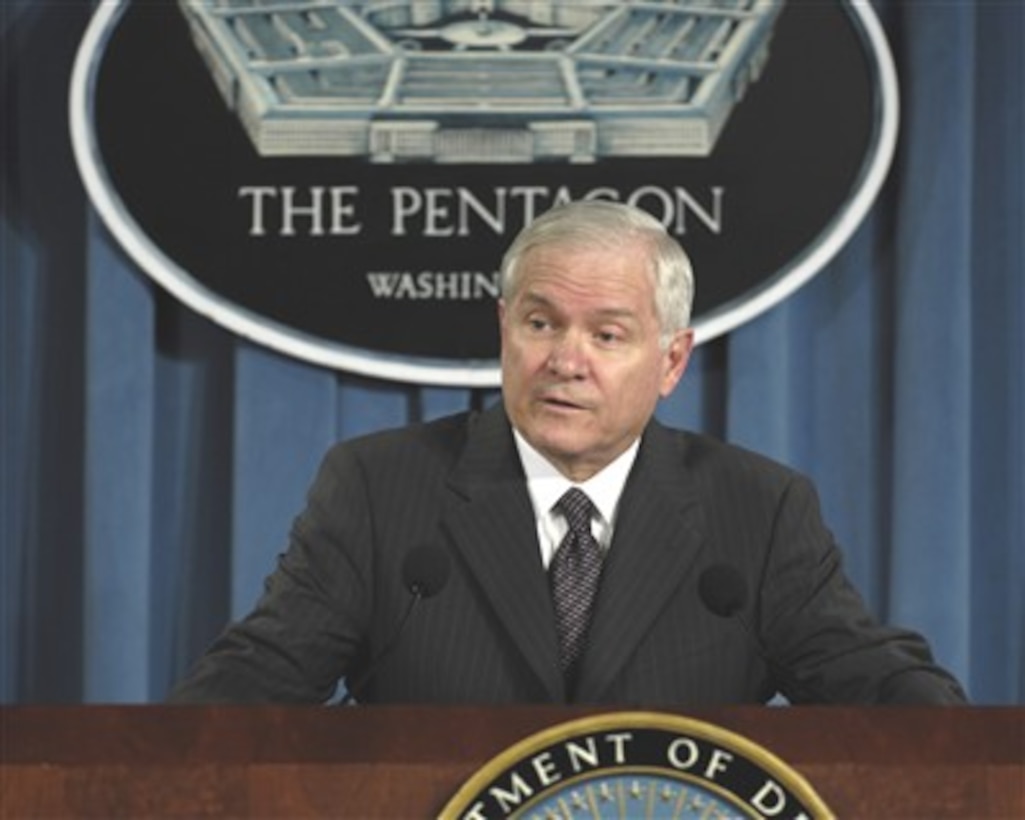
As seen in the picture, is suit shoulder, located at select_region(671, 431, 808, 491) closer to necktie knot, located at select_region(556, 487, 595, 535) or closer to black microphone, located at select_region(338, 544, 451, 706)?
necktie knot, located at select_region(556, 487, 595, 535)

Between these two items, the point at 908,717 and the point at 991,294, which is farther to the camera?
the point at 991,294

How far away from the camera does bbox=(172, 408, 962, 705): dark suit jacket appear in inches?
65.3

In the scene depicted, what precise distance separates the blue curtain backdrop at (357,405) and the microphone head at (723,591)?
131cm

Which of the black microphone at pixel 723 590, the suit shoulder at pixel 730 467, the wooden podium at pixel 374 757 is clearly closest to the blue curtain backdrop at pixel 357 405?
the suit shoulder at pixel 730 467

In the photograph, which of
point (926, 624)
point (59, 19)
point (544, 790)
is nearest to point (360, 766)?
point (544, 790)

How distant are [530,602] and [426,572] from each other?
0.56ft

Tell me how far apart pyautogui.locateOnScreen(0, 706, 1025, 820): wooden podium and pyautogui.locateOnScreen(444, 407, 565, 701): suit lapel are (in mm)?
356

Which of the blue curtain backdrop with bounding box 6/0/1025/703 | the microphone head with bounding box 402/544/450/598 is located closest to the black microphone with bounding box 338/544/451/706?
the microphone head with bounding box 402/544/450/598

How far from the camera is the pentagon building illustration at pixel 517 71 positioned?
2885 mm

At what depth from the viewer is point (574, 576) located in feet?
5.66

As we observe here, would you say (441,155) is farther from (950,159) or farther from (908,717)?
(908,717)

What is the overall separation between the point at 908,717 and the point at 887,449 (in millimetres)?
1606

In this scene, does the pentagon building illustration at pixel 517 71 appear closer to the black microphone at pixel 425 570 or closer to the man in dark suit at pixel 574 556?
the man in dark suit at pixel 574 556

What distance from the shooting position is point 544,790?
1.26 m
